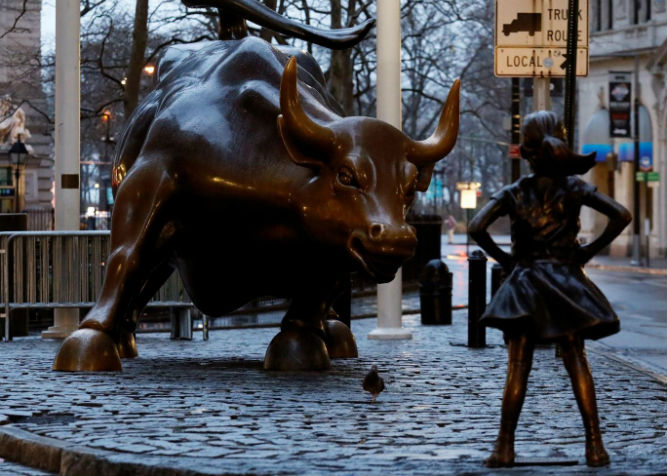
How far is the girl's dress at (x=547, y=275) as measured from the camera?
22.7 ft

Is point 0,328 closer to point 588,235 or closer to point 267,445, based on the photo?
point 267,445

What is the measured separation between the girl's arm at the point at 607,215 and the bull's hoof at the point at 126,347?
660 cm

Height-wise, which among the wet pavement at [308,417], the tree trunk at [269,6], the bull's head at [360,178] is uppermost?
the tree trunk at [269,6]

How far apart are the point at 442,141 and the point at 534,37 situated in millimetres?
5634

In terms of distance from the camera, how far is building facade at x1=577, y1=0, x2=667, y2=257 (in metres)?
49.8

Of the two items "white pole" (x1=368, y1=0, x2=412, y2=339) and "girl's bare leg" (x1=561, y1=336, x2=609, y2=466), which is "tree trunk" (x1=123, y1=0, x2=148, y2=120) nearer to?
"white pole" (x1=368, y1=0, x2=412, y2=339)

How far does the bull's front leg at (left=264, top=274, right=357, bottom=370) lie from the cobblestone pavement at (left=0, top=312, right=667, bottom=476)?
0.21m

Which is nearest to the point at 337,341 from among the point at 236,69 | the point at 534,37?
the point at 236,69

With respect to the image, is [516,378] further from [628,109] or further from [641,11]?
[641,11]

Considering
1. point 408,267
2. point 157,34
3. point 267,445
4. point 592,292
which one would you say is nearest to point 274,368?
point 267,445

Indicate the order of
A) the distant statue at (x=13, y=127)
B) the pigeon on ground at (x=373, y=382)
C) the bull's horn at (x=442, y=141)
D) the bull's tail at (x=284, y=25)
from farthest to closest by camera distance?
1. the distant statue at (x=13, y=127)
2. the bull's tail at (x=284, y=25)
3. the bull's horn at (x=442, y=141)
4. the pigeon on ground at (x=373, y=382)

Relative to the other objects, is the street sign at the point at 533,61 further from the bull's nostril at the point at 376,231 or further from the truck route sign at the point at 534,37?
the bull's nostril at the point at 376,231

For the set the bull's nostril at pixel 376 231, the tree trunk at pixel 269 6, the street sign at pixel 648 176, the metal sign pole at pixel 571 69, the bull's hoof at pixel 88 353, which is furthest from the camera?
the street sign at pixel 648 176

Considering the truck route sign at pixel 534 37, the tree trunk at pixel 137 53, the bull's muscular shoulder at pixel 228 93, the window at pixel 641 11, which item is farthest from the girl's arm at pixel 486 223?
the window at pixel 641 11
